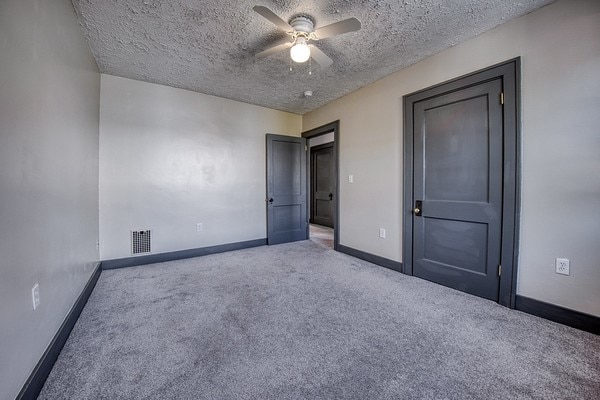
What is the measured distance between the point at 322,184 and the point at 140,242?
4.61 m

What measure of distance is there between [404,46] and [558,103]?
141cm

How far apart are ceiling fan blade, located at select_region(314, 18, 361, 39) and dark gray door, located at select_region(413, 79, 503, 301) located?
4.63ft

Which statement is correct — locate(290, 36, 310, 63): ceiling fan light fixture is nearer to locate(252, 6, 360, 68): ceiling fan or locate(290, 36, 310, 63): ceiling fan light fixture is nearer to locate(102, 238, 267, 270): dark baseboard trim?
locate(252, 6, 360, 68): ceiling fan

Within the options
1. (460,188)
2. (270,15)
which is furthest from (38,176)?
(460,188)

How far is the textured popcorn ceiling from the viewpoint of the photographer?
196 centimetres

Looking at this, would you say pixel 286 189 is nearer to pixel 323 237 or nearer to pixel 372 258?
pixel 323 237

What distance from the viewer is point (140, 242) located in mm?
3361

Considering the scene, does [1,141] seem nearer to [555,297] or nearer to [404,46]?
[404,46]

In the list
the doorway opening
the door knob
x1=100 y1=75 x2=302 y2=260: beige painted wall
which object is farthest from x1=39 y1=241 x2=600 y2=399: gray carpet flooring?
the doorway opening

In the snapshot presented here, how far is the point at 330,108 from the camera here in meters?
4.20

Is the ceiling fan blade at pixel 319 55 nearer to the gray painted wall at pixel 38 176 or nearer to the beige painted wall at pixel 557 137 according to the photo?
the beige painted wall at pixel 557 137

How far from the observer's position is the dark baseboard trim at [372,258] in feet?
10.3

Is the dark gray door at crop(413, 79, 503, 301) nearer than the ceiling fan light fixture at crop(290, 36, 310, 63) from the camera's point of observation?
No

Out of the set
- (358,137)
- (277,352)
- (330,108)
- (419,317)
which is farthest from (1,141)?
(330,108)
